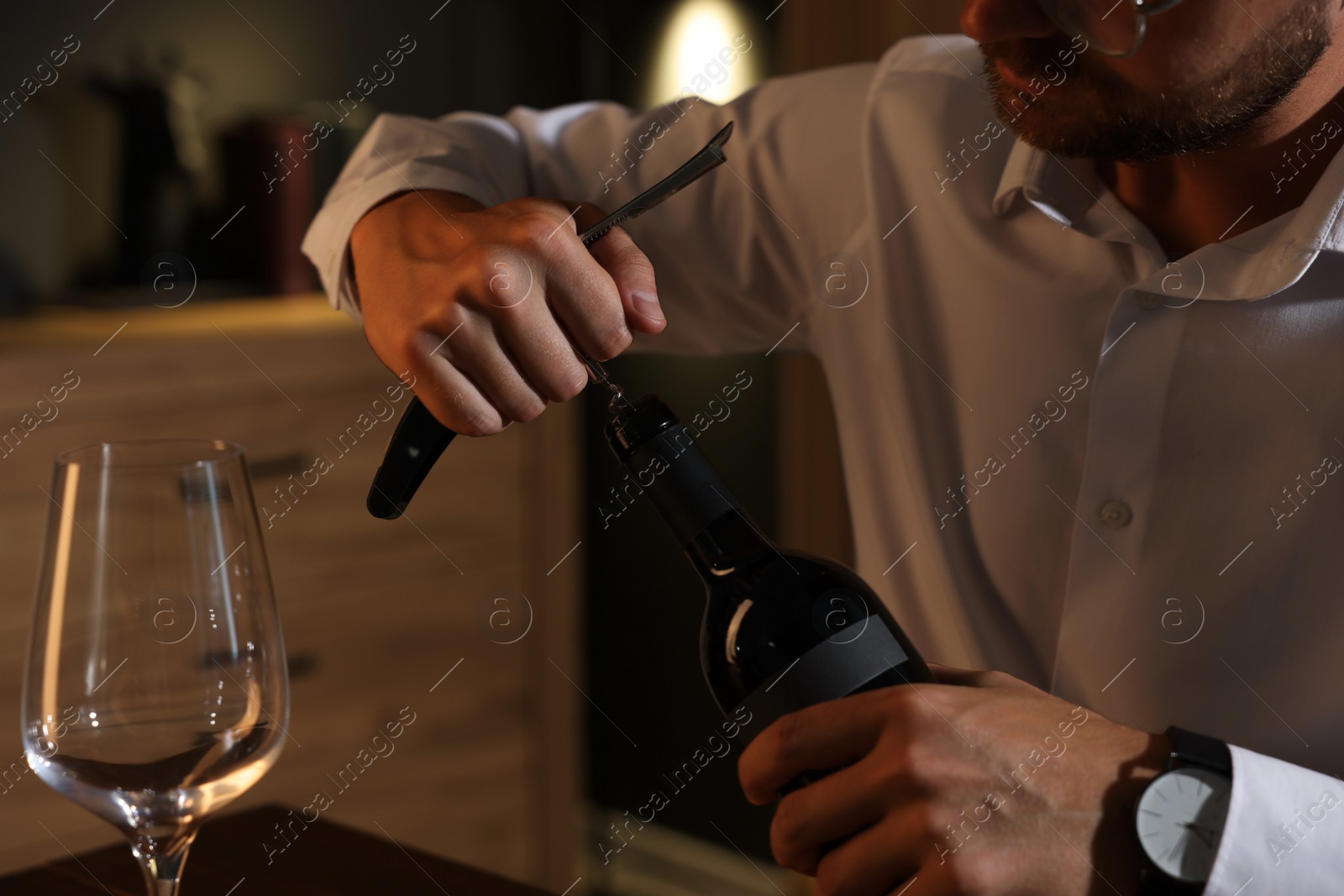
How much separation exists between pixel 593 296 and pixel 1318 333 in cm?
51

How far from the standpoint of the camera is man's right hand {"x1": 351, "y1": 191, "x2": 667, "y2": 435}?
0.68 meters

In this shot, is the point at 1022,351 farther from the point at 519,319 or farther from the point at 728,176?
the point at 519,319

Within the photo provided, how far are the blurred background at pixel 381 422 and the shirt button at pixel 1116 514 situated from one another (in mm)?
1127

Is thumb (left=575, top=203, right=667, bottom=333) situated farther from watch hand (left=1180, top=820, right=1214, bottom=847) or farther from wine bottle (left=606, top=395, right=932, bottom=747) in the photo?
watch hand (left=1180, top=820, right=1214, bottom=847)

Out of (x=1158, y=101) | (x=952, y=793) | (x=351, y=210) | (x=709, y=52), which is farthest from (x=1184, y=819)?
(x=709, y=52)

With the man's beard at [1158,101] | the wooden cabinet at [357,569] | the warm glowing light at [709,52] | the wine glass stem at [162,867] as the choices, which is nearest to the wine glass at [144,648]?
the wine glass stem at [162,867]

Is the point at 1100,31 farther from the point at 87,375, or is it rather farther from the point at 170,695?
the point at 87,375

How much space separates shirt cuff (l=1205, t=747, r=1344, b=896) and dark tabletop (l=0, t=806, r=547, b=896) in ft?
1.13

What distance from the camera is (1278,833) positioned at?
2.02ft

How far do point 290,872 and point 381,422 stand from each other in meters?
1.31

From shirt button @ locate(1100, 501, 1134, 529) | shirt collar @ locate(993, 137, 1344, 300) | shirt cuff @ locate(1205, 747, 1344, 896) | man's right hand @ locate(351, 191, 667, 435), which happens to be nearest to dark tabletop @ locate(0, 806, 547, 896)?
man's right hand @ locate(351, 191, 667, 435)

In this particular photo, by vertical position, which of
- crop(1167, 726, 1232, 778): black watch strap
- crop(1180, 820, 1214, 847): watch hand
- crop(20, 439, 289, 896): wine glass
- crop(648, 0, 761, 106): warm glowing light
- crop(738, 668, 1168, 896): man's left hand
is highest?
crop(648, 0, 761, 106): warm glowing light

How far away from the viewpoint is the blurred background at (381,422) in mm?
1786

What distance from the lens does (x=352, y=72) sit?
223 centimetres
